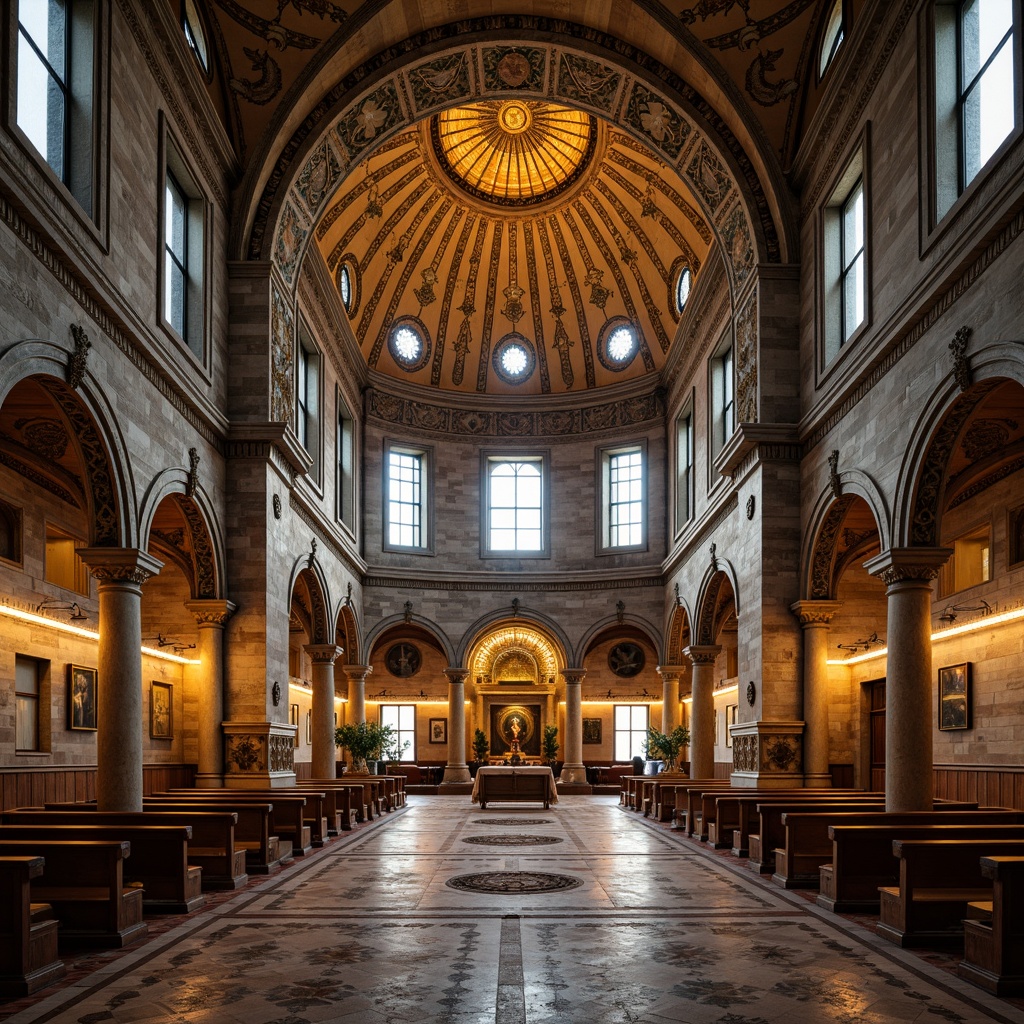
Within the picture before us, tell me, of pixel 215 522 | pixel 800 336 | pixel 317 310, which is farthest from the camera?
pixel 317 310

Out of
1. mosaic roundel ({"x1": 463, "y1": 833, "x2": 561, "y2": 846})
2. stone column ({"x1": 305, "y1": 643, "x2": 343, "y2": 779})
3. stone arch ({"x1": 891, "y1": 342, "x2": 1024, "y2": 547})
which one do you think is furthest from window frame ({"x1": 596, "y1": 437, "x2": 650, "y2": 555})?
stone arch ({"x1": 891, "y1": 342, "x2": 1024, "y2": 547})

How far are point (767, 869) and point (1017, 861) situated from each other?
610 cm

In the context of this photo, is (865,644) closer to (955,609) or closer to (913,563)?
(955,609)

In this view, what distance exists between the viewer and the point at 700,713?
26.2m

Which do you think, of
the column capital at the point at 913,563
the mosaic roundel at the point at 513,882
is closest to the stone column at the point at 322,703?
the mosaic roundel at the point at 513,882

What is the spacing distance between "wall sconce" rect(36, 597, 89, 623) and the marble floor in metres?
5.77

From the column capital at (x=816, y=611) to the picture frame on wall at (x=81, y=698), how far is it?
38.5 feet

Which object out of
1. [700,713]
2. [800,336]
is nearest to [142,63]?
[800,336]

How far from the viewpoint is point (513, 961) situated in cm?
842

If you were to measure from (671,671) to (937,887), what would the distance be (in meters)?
22.7

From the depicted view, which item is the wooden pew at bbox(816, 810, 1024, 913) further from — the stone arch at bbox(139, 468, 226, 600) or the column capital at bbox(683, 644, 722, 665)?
the column capital at bbox(683, 644, 722, 665)

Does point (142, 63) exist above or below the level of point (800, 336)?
above

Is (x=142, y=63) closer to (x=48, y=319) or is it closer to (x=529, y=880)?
(x=48, y=319)

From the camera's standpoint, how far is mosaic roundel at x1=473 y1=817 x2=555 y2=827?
Answer: 21203mm
